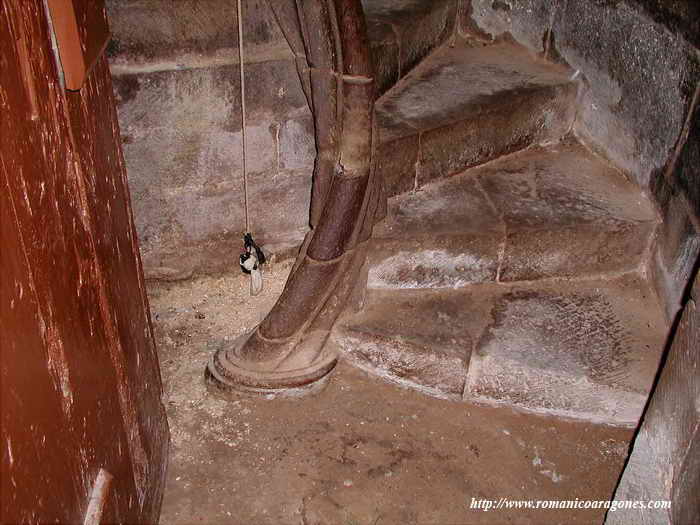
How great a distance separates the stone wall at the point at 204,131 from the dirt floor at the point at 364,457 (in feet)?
1.76

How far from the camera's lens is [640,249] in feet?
10.7

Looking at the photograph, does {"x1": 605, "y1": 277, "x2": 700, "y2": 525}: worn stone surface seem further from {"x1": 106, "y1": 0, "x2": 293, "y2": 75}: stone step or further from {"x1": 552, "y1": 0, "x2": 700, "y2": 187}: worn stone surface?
{"x1": 106, "y1": 0, "x2": 293, "y2": 75}: stone step

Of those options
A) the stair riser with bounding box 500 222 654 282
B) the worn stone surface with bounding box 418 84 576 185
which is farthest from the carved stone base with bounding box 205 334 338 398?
the worn stone surface with bounding box 418 84 576 185

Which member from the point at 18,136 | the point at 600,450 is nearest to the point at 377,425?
the point at 600,450

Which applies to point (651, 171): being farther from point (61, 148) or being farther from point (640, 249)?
point (61, 148)

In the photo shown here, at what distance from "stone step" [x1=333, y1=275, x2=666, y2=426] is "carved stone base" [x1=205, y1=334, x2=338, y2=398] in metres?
0.20

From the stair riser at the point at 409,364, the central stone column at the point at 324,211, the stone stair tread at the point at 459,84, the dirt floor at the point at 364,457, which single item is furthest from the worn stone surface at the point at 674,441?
the stone stair tread at the point at 459,84

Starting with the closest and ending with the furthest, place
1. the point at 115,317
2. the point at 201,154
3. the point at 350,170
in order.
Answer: the point at 115,317 → the point at 350,170 → the point at 201,154

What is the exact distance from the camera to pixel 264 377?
2.83 metres

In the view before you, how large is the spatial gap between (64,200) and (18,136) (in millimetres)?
263

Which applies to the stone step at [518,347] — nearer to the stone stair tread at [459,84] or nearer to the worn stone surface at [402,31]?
the stone stair tread at [459,84]

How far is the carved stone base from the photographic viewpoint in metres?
2.83

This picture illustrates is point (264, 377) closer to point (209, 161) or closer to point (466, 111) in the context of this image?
point (209, 161)

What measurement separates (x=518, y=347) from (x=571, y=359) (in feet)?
0.69
